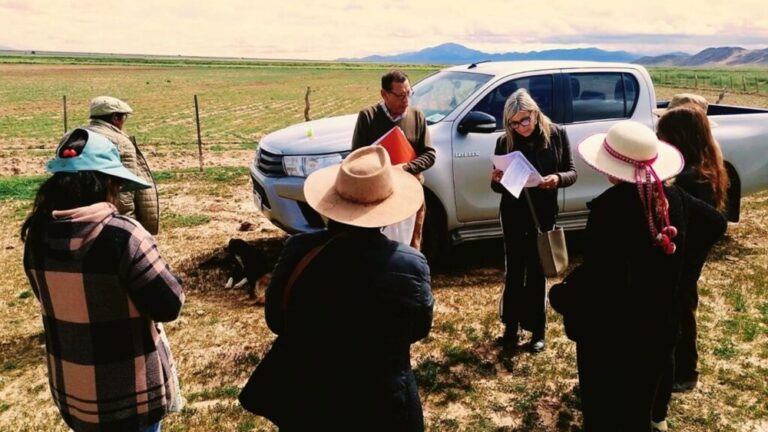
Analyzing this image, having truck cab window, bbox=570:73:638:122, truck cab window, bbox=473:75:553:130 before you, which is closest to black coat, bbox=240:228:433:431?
truck cab window, bbox=473:75:553:130

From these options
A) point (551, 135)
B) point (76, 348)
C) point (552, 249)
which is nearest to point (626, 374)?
point (552, 249)

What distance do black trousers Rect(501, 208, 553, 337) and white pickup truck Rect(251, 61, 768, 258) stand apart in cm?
117

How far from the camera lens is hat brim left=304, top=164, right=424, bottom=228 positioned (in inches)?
77.3

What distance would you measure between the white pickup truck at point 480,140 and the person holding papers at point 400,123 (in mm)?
827

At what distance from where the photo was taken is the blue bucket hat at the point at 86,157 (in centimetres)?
212

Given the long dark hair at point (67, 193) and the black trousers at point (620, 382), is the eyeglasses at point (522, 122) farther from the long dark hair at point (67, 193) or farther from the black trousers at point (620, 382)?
the long dark hair at point (67, 193)

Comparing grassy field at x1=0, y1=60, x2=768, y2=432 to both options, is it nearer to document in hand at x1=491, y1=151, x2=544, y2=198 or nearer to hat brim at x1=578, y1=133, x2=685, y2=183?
document in hand at x1=491, y1=151, x2=544, y2=198

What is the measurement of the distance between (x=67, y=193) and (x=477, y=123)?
11.9 feet

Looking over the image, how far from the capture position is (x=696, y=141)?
324 centimetres

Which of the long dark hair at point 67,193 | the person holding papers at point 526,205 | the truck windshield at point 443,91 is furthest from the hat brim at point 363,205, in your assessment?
the truck windshield at point 443,91

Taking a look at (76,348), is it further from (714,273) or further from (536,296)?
(714,273)

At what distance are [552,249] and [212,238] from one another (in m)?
4.20

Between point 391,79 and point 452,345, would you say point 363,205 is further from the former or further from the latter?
point 452,345

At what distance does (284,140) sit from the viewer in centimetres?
573
